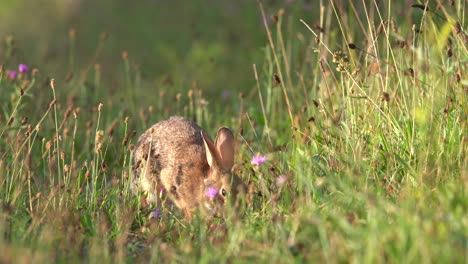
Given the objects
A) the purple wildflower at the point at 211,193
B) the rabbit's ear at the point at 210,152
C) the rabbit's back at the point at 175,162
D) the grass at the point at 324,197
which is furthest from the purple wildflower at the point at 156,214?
the rabbit's ear at the point at 210,152

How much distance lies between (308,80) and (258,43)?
250cm

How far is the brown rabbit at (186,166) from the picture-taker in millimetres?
5262

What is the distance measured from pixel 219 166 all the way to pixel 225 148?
4.5 inches

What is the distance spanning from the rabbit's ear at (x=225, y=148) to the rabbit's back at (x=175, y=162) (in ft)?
0.77

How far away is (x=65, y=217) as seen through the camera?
440cm

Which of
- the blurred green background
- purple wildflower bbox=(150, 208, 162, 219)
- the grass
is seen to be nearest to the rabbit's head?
the grass

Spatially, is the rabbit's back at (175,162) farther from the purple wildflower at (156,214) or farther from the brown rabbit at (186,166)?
the purple wildflower at (156,214)

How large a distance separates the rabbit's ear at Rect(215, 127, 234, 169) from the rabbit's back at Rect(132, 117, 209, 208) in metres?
0.24

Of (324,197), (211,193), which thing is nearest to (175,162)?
(211,193)

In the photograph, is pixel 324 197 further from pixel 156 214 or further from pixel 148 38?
pixel 148 38

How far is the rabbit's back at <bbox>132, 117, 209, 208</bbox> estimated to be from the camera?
18.4ft

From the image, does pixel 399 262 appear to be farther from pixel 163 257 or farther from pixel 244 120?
pixel 244 120

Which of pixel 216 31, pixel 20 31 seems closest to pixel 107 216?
pixel 216 31

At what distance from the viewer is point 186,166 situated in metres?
5.77
